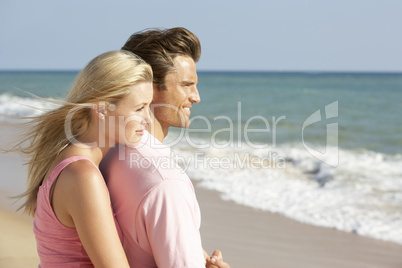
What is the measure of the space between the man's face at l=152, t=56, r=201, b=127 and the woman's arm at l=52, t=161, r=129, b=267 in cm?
77

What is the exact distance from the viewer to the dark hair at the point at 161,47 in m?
2.44

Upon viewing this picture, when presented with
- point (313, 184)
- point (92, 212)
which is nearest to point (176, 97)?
point (92, 212)

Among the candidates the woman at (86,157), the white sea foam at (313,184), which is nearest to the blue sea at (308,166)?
the white sea foam at (313,184)

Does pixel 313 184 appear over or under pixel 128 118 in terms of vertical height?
under

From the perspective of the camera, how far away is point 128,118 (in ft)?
6.61

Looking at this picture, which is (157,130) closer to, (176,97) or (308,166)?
(176,97)

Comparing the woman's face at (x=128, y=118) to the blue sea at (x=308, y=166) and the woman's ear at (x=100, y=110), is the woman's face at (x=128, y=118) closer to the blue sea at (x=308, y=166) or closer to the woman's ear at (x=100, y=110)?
the woman's ear at (x=100, y=110)

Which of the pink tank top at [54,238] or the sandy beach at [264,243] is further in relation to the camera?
the sandy beach at [264,243]

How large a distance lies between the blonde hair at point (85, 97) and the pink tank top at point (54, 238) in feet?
0.67

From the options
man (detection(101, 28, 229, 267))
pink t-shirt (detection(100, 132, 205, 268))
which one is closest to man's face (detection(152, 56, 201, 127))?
man (detection(101, 28, 229, 267))

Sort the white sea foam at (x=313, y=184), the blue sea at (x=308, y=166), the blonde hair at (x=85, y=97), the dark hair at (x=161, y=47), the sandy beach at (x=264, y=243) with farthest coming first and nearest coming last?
the blue sea at (x=308, y=166) < the white sea foam at (x=313, y=184) < the sandy beach at (x=264, y=243) < the dark hair at (x=161, y=47) < the blonde hair at (x=85, y=97)

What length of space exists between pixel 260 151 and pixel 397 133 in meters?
5.72

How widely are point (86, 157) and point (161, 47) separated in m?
0.83

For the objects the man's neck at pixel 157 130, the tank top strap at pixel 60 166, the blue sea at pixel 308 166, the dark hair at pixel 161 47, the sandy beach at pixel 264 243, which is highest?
the dark hair at pixel 161 47
